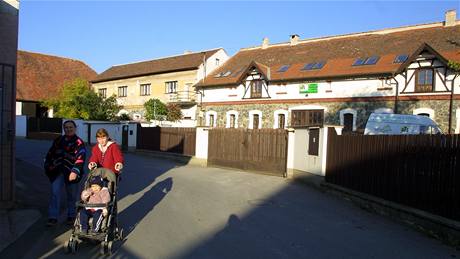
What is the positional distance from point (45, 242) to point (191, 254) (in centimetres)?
217

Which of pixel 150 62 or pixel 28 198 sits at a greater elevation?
pixel 150 62

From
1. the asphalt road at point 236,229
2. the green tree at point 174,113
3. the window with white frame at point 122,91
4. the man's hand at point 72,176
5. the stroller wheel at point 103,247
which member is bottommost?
the asphalt road at point 236,229

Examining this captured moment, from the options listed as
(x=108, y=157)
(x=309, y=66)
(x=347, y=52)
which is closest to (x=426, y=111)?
(x=347, y=52)

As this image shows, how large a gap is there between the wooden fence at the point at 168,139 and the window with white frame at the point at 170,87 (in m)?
14.0

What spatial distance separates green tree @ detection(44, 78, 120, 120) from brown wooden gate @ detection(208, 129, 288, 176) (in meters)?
24.2

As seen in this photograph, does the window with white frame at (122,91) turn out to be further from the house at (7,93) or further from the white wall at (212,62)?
the house at (7,93)

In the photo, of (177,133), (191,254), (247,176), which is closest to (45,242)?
(191,254)

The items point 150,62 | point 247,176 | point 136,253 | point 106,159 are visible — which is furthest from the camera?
point 150,62

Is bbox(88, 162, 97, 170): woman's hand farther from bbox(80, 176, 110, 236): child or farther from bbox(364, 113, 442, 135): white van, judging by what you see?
bbox(364, 113, 442, 135): white van

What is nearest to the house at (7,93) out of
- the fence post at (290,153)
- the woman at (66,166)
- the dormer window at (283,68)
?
the woman at (66,166)

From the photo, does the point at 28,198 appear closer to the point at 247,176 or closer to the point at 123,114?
the point at 247,176

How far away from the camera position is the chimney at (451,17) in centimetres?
2980

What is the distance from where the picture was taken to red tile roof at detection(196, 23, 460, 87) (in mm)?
28656

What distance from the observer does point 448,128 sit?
25844 millimetres
